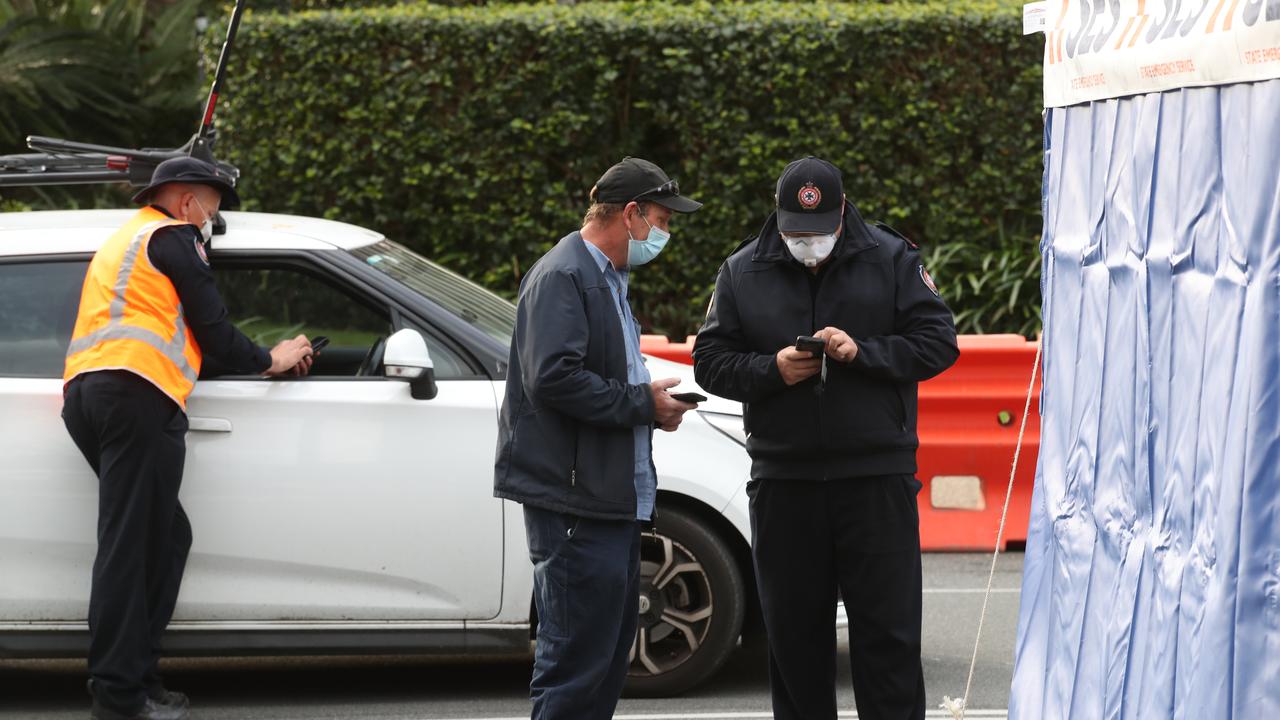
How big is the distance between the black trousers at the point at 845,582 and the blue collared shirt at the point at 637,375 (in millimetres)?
321

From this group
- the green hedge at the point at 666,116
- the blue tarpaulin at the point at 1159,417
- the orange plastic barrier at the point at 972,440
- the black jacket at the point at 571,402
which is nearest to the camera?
the blue tarpaulin at the point at 1159,417

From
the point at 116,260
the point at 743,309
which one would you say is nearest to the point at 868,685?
the point at 743,309

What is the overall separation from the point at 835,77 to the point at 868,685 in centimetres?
751

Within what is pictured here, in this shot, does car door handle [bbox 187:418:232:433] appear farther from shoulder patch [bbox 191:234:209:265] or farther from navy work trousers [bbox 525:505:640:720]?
navy work trousers [bbox 525:505:640:720]

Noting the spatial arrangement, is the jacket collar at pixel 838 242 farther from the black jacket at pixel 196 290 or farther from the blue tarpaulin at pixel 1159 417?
the black jacket at pixel 196 290

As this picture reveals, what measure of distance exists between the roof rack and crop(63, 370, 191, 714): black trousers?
0.98 m

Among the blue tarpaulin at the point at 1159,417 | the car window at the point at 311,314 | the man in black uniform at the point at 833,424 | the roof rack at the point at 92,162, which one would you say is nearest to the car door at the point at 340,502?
the car window at the point at 311,314

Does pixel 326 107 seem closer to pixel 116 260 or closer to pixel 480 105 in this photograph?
pixel 480 105

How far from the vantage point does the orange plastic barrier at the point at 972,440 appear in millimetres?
8680

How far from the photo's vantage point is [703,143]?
11.5 metres

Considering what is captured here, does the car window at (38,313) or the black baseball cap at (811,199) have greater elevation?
the black baseball cap at (811,199)

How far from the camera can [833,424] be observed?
4.45 meters

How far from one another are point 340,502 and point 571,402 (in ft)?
5.46

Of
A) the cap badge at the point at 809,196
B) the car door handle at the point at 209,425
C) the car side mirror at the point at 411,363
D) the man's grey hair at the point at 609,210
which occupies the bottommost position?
the car door handle at the point at 209,425
